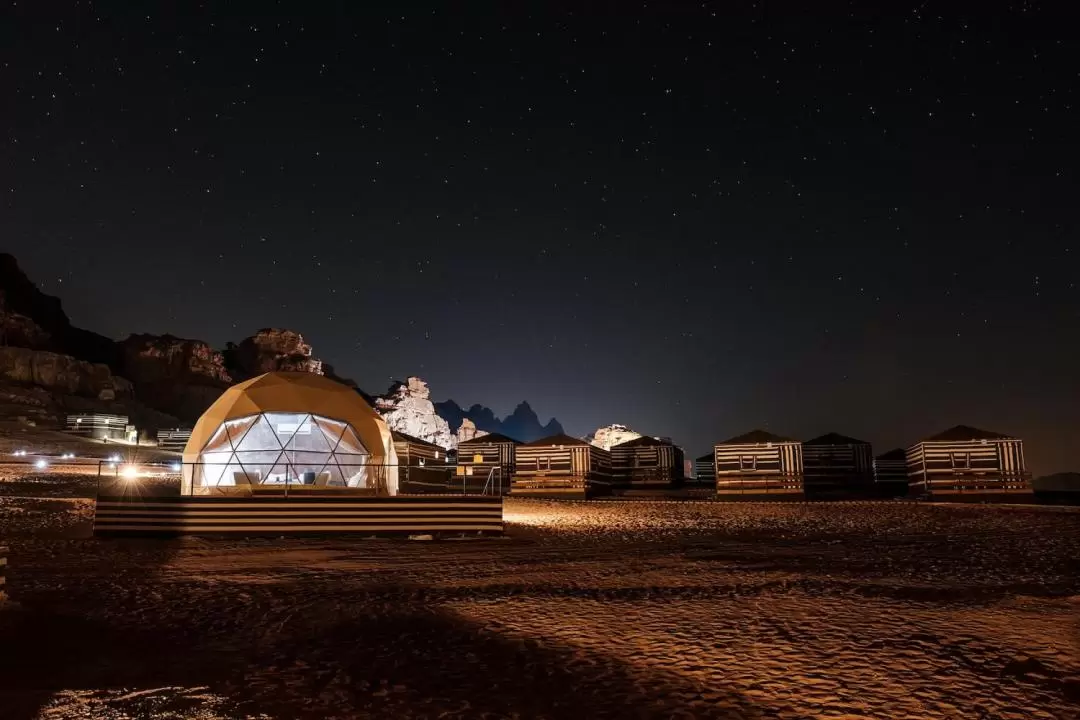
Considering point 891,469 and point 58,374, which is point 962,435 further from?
point 58,374

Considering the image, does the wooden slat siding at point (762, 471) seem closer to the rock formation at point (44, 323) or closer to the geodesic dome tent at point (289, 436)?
the geodesic dome tent at point (289, 436)

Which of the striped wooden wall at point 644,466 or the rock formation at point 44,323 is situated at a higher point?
the rock formation at point 44,323

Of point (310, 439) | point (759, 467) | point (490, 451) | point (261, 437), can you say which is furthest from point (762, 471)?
point (261, 437)

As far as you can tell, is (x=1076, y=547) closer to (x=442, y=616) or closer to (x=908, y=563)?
(x=908, y=563)

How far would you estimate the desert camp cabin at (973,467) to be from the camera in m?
26.2

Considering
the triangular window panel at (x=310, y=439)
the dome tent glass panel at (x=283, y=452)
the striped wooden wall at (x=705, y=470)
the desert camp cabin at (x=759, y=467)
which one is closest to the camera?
the dome tent glass panel at (x=283, y=452)

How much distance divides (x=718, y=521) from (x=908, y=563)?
7.33 m

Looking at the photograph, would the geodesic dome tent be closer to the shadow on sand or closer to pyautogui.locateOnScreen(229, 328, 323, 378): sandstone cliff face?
the shadow on sand

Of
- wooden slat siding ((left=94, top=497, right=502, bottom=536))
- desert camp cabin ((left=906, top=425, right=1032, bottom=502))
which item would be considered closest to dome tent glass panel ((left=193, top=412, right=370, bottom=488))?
wooden slat siding ((left=94, top=497, right=502, bottom=536))

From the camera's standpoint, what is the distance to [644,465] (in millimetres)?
43688

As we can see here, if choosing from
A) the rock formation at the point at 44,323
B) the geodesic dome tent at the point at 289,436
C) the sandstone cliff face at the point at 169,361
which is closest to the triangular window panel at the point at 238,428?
the geodesic dome tent at the point at 289,436

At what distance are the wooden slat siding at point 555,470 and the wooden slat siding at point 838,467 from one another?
44.9 ft

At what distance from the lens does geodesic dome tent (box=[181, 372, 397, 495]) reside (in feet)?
61.0

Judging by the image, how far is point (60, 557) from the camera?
9.94 m
